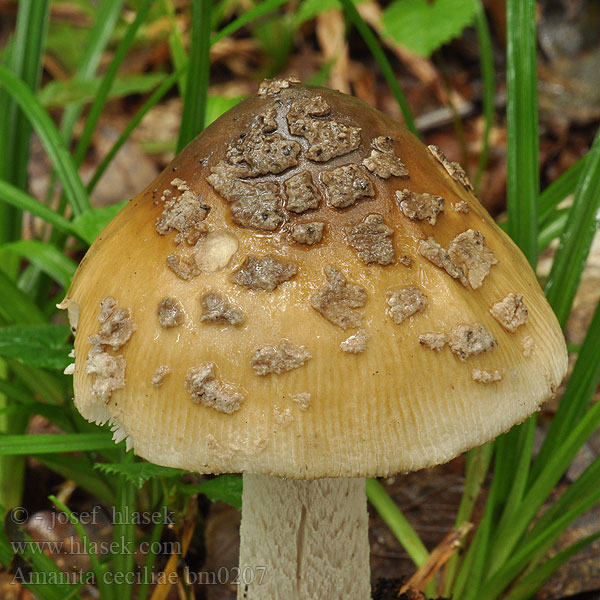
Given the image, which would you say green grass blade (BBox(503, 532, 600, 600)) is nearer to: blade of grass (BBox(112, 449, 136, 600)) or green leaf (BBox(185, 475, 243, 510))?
green leaf (BBox(185, 475, 243, 510))

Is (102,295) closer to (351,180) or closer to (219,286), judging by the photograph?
(219,286)

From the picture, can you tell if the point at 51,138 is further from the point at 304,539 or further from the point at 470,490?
the point at 470,490

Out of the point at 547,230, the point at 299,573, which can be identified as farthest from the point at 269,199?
the point at 547,230

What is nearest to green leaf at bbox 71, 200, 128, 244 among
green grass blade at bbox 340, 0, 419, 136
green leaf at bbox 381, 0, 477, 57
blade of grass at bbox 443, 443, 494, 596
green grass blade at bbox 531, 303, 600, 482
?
green grass blade at bbox 340, 0, 419, 136

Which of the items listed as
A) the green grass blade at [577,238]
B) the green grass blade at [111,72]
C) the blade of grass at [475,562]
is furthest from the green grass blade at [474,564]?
the green grass blade at [111,72]

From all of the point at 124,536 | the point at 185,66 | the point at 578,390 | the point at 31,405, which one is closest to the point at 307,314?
the point at 124,536

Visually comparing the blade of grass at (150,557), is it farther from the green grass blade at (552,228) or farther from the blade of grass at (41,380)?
the green grass blade at (552,228)
